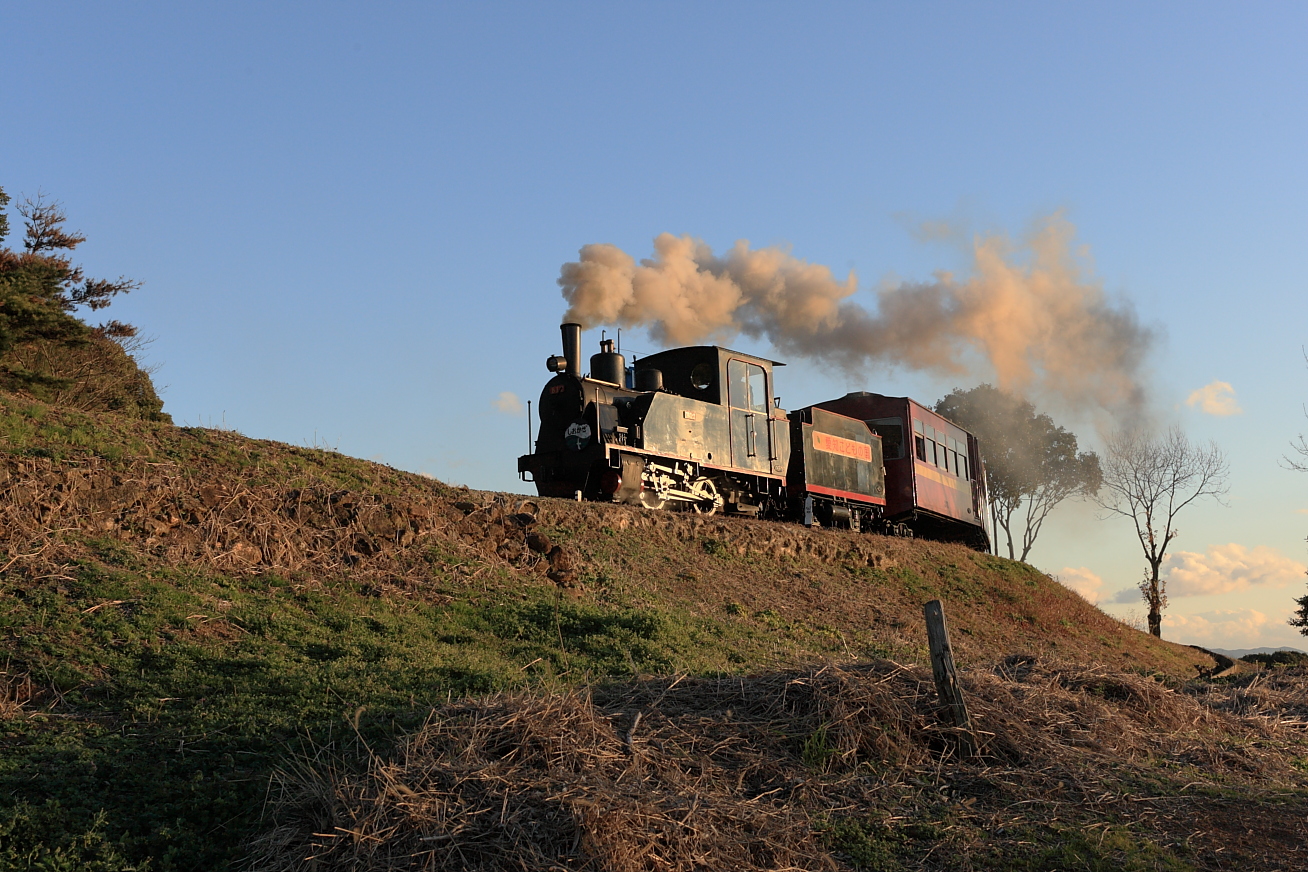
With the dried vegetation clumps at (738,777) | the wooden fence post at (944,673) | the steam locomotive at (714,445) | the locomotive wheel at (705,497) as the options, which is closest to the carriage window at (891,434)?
the steam locomotive at (714,445)

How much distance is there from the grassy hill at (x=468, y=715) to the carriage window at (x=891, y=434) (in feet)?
39.4

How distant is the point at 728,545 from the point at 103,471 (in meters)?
9.93

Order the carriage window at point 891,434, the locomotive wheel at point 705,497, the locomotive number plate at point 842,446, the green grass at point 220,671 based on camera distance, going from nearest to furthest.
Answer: the green grass at point 220,671, the locomotive wheel at point 705,497, the locomotive number plate at point 842,446, the carriage window at point 891,434

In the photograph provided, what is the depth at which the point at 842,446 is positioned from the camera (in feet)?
78.0

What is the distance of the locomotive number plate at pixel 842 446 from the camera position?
74.7 feet

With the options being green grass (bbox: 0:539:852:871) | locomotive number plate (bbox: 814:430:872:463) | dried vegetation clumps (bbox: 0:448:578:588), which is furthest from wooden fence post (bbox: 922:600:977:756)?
locomotive number plate (bbox: 814:430:872:463)

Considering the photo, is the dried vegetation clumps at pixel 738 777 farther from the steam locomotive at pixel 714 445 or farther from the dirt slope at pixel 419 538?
the steam locomotive at pixel 714 445

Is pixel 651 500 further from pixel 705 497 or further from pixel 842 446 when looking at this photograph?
pixel 842 446

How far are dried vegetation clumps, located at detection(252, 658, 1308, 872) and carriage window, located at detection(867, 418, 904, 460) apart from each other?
1704 cm

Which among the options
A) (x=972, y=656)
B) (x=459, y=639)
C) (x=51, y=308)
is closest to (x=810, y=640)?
(x=972, y=656)

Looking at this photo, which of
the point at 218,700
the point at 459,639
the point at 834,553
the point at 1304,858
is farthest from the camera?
the point at 834,553

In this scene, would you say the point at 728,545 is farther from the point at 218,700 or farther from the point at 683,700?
the point at 218,700

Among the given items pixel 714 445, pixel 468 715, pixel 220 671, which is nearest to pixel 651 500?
pixel 714 445

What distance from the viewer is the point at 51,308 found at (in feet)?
82.2
